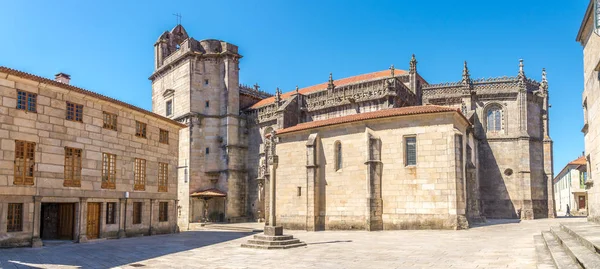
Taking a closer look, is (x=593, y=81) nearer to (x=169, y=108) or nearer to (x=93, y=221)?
(x=93, y=221)

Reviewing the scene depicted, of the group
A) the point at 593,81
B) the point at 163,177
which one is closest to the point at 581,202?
the point at 593,81

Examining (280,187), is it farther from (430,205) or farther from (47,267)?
(47,267)

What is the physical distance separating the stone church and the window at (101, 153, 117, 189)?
27.3 feet

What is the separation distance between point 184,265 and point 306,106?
30.5 meters

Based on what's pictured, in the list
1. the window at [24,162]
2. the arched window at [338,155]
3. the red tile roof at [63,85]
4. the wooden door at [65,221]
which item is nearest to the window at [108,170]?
the wooden door at [65,221]

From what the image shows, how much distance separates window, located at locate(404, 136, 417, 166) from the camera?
2583cm

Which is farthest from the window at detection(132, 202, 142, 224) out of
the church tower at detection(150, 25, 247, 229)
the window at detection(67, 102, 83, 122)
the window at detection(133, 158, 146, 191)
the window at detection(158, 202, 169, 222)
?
the church tower at detection(150, 25, 247, 229)

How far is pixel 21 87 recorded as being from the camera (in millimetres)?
19219

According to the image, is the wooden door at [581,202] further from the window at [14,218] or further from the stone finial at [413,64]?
the window at [14,218]

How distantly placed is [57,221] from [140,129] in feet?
20.4

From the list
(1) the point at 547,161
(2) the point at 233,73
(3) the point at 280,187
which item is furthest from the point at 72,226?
(1) the point at 547,161

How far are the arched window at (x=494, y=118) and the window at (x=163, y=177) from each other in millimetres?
27226

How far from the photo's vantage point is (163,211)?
28000 millimetres

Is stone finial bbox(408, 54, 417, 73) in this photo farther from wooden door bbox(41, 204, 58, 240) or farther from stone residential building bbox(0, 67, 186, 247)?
wooden door bbox(41, 204, 58, 240)
